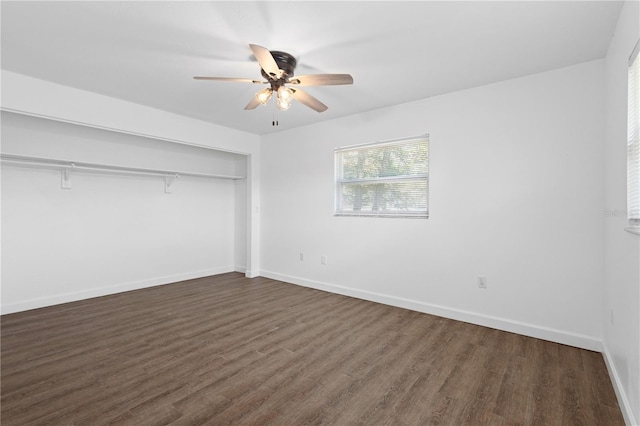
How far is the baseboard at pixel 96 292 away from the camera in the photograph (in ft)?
11.2

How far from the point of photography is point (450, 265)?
3.29 meters

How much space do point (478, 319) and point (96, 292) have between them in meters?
4.72

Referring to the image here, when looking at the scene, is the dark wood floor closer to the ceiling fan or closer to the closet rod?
the closet rod

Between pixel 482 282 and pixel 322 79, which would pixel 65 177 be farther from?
pixel 482 282

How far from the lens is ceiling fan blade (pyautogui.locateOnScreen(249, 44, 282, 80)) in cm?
194

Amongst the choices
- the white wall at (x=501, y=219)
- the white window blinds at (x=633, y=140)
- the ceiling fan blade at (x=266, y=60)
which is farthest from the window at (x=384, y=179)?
the ceiling fan blade at (x=266, y=60)

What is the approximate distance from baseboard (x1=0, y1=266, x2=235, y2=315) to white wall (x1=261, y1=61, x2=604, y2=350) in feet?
8.21

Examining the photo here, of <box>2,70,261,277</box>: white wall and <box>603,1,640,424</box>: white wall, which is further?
<box>2,70,261,277</box>: white wall

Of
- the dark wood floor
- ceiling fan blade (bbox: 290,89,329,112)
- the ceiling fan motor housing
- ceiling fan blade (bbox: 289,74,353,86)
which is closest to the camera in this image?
the dark wood floor

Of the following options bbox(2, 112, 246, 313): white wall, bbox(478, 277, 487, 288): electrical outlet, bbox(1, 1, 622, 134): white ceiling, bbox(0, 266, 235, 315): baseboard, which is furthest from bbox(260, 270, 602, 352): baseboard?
bbox(1, 1, 622, 134): white ceiling

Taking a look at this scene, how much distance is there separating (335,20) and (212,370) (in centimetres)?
263

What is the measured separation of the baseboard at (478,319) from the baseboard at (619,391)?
19 centimetres

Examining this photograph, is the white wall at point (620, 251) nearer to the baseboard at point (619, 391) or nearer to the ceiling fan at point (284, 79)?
the baseboard at point (619, 391)

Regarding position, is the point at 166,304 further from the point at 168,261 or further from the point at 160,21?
the point at 160,21
